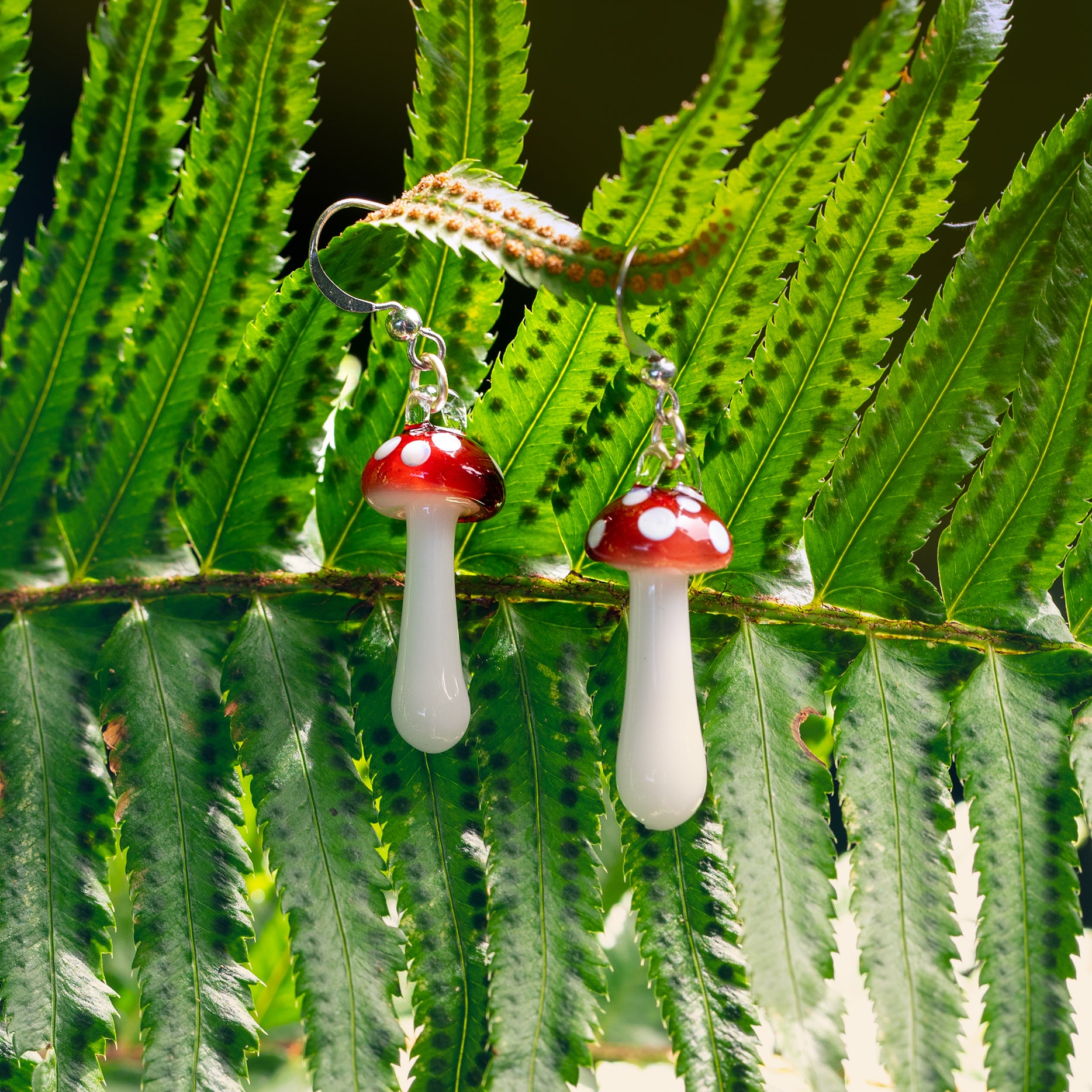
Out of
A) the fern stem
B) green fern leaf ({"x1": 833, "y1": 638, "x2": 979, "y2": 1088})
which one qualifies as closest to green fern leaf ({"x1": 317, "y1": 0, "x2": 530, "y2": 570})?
the fern stem

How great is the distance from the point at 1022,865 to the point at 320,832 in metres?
0.67

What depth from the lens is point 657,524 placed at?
76 cm

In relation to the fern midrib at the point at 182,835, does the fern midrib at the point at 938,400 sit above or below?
above

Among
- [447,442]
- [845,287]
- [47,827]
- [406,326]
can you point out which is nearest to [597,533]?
[447,442]

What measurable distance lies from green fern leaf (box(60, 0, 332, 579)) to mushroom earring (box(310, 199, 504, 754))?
0.47 ft

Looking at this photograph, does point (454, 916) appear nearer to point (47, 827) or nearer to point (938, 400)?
point (47, 827)

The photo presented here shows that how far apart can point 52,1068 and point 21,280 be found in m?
0.77

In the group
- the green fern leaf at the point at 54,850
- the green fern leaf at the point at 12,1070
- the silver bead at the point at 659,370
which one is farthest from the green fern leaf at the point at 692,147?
the green fern leaf at the point at 12,1070

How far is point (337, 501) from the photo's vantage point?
99 cm

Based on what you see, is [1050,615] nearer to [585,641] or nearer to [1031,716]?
[1031,716]

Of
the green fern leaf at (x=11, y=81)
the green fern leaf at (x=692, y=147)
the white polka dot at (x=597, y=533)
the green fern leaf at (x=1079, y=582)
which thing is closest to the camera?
the green fern leaf at (x=692, y=147)

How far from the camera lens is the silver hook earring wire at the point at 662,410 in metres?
0.81

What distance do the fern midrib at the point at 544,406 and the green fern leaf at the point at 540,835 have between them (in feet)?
0.27

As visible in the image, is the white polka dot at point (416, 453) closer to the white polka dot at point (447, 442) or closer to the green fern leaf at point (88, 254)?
the white polka dot at point (447, 442)
